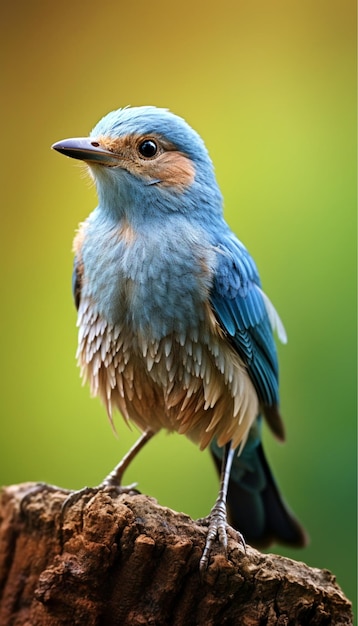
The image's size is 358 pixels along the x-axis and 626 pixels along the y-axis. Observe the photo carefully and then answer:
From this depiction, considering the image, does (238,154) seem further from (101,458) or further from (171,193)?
(101,458)

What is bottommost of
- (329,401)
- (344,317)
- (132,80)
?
(329,401)

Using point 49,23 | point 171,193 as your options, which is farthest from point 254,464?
point 49,23

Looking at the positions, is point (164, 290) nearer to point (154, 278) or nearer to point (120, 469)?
point (154, 278)

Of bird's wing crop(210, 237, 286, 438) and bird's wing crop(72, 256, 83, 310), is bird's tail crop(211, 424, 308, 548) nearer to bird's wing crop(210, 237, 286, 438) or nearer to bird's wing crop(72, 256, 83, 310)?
bird's wing crop(210, 237, 286, 438)

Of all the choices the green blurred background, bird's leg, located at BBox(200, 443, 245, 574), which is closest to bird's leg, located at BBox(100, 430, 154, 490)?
bird's leg, located at BBox(200, 443, 245, 574)

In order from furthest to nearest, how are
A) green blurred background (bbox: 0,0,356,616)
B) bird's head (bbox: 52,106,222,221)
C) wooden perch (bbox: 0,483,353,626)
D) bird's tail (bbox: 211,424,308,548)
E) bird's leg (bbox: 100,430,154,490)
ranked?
green blurred background (bbox: 0,0,356,616) → bird's tail (bbox: 211,424,308,548) → bird's leg (bbox: 100,430,154,490) → bird's head (bbox: 52,106,222,221) → wooden perch (bbox: 0,483,353,626)

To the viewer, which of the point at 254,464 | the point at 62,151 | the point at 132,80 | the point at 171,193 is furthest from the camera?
the point at 132,80
